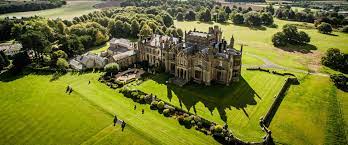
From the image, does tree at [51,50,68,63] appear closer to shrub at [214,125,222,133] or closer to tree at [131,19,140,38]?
tree at [131,19,140,38]

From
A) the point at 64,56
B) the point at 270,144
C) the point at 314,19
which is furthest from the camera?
the point at 314,19

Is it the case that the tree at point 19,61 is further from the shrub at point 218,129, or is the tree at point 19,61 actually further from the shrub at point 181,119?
the shrub at point 218,129

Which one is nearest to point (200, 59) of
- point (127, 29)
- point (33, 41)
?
point (33, 41)

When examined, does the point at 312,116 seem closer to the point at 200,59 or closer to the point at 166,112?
the point at 200,59

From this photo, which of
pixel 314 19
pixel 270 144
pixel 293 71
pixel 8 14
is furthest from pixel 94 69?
pixel 314 19

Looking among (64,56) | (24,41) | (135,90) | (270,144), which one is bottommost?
(270,144)

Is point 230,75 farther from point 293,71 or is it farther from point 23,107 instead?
point 23,107
